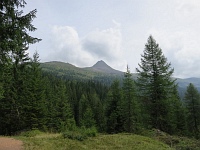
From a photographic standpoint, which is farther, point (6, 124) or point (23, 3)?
point (6, 124)

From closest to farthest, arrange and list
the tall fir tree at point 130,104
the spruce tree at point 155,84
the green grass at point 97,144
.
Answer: the green grass at point 97,144
the spruce tree at point 155,84
the tall fir tree at point 130,104

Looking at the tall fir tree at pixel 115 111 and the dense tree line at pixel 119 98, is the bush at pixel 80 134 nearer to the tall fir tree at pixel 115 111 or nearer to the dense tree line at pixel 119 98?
the dense tree line at pixel 119 98

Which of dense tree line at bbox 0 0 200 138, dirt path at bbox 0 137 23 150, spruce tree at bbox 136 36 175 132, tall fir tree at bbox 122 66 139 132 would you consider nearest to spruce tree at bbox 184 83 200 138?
dense tree line at bbox 0 0 200 138

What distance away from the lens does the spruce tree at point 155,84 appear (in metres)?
20.9

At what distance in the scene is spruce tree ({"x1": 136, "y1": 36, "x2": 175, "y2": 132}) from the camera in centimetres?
2092

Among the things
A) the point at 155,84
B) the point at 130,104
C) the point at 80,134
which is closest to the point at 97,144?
the point at 80,134

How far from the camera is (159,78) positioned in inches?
818

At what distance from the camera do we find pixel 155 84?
69.3 ft

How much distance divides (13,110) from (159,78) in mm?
19060

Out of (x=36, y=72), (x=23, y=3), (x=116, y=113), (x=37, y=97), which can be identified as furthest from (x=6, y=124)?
(x=23, y=3)

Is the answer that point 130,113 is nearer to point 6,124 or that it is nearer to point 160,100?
point 160,100

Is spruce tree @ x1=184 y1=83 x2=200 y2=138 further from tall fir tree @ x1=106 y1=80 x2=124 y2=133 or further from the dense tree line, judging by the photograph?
tall fir tree @ x1=106 y1=80 x2=124 y2=133

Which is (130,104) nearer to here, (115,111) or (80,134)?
(115,111)

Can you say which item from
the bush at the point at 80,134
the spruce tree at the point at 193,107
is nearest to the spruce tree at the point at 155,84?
the bush at the point at 80,134
